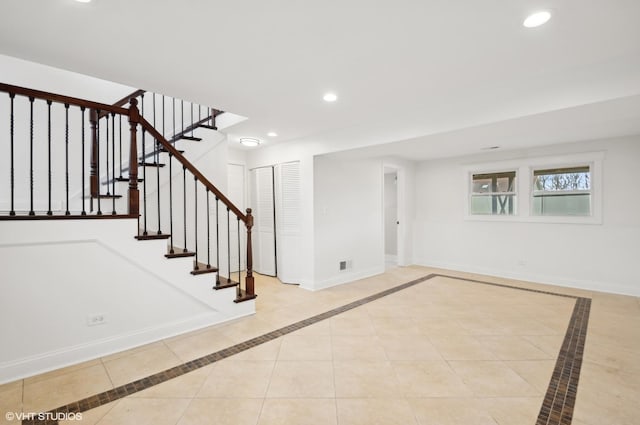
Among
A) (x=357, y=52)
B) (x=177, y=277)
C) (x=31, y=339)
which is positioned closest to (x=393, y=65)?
(x=357, y=52)

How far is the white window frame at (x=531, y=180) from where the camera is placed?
4.52 metres

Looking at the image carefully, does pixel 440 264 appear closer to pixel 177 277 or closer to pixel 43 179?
pixel 177 277

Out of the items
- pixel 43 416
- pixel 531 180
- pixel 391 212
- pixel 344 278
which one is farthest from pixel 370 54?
pixel 391 212

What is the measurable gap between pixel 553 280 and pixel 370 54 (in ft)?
16.0

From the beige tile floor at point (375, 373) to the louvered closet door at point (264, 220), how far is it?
6.10 feet

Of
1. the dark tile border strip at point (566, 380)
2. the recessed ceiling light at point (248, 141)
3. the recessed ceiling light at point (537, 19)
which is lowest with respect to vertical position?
the dark tile border strip at point (566, 380)

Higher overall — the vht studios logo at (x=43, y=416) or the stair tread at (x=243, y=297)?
the stair tread at (x=243, y=297)

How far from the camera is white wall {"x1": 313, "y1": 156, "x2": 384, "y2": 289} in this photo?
4.88 meters

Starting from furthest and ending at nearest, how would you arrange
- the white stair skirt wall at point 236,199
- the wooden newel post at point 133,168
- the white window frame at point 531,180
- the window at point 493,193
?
the white stair skirt wall at point 236,199, the window at point 493,193, the white window frame at point 531,180, the wooden newel post at point 133,168

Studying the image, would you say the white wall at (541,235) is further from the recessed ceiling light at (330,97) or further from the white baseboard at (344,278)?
the recessed ceiling light at (330,97)

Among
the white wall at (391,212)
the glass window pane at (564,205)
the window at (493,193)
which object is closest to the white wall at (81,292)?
the white wall at (391,212)

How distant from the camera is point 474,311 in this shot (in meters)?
3.74

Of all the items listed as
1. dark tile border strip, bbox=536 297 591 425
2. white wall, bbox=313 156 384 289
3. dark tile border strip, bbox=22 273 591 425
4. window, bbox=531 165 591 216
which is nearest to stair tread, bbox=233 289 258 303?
dark tile border strip, bbox=22 273 591 425

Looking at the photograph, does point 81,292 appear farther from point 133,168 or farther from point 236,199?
point 236,199
